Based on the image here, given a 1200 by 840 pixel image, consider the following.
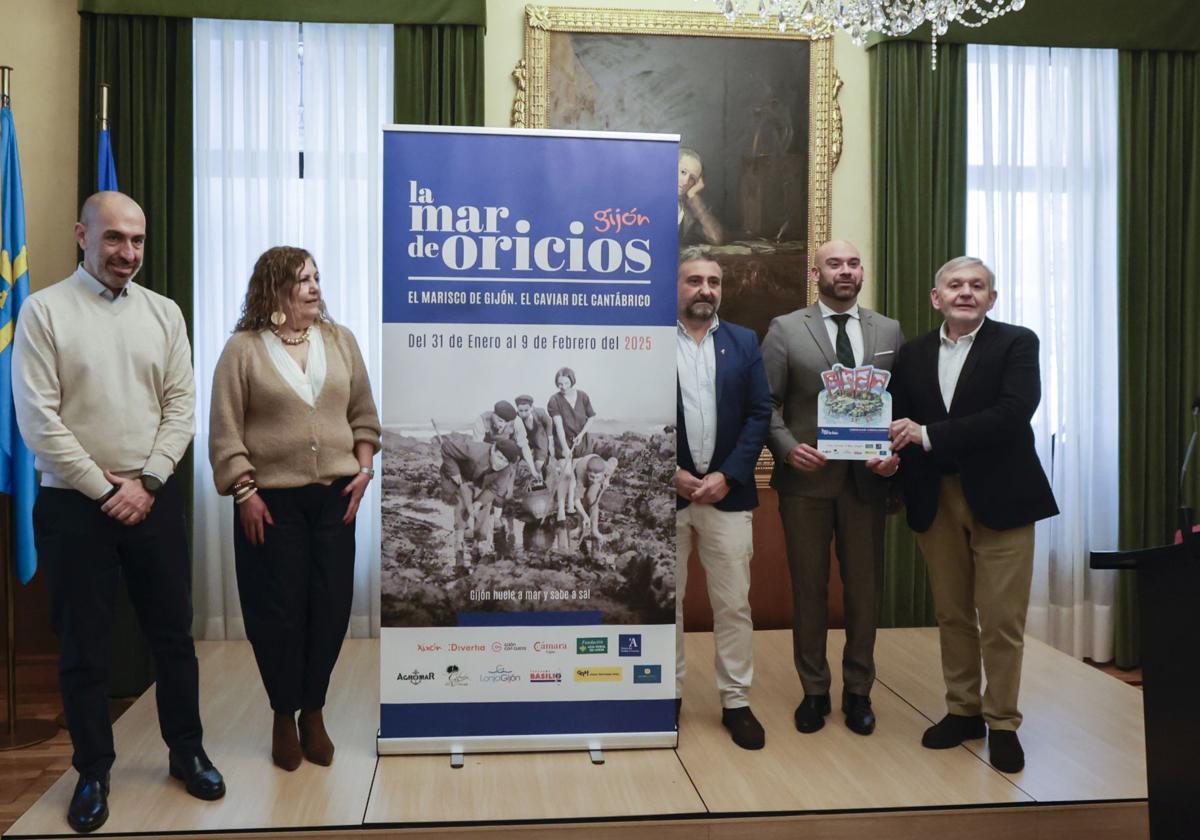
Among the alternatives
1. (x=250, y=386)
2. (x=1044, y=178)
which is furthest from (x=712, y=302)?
(x=1044, y=178)

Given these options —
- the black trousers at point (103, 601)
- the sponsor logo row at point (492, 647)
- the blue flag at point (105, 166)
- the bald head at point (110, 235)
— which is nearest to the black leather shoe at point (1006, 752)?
the sponsor logo row at point (492, 647)

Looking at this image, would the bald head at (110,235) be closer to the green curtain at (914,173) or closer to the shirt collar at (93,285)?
the shirt collar at (93,285)

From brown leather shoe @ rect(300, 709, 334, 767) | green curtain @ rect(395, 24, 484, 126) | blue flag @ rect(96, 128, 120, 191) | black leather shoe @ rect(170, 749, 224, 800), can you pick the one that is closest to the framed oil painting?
green curtain @ rect(395, 24, 484, 126)

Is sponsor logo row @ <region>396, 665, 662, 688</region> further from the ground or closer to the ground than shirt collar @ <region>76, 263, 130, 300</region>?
closer to the ground

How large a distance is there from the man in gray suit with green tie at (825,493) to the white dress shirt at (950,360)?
20 centimetres

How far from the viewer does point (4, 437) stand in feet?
13.3

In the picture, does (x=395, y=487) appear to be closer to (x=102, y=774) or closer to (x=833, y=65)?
(x=102, y=774)

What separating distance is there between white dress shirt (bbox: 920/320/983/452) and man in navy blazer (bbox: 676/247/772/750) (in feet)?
1.91

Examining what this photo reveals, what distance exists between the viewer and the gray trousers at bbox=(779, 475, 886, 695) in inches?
143

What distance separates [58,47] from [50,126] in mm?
373

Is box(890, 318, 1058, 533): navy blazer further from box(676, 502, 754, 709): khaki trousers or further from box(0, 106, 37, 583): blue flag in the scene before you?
box(0, 106, 37, 583): blue flag

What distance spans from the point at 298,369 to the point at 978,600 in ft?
7.68

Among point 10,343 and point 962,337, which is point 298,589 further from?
point 962,337

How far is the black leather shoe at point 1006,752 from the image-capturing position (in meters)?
3.29
